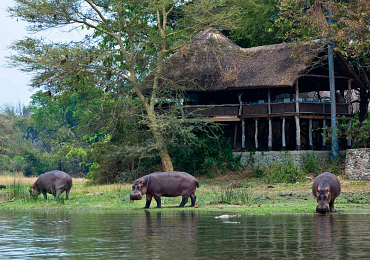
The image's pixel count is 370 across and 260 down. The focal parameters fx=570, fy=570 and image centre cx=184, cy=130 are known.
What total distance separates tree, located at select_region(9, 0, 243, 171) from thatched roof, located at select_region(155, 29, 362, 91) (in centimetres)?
131

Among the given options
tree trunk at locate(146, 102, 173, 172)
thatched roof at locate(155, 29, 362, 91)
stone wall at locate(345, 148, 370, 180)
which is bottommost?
stone wall at locate(345, 148, 370, 180)

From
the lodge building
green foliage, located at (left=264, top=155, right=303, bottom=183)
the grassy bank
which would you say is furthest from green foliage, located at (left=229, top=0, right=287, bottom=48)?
the grassy bank

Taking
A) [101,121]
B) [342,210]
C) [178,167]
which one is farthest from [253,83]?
[342,210]

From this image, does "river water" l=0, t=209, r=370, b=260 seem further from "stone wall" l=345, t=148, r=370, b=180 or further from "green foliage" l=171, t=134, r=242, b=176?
"green foliage" l=171, t=134, r=242, b=176

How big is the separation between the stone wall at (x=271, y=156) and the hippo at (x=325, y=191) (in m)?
18.6

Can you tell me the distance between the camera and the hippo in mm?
13805

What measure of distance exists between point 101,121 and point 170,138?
424 centimetres

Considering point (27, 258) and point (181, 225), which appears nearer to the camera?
point (27, 258)

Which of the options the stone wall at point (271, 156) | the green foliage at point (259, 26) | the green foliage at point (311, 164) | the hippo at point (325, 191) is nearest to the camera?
the hippo at point (325, 191)

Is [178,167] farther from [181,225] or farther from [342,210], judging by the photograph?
[181,225]

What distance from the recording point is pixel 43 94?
33500 millimetres

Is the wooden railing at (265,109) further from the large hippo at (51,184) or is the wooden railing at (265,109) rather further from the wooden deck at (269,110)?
the large hippo at (51,184)

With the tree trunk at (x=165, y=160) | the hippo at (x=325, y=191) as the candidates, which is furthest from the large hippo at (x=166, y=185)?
the tree trunk at (x=165, y=160)

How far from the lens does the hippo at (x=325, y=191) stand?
1380cm
